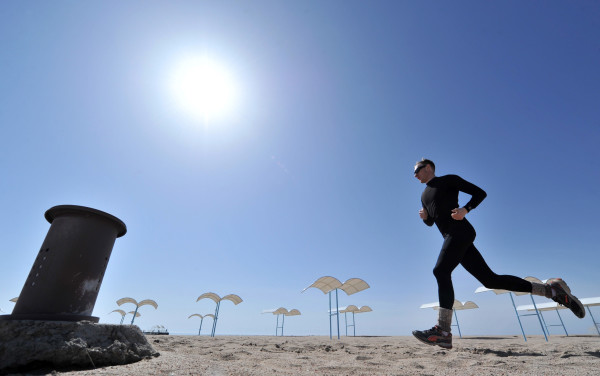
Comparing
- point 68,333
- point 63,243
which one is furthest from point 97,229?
point 68,333

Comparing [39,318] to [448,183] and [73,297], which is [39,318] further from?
[448,183]

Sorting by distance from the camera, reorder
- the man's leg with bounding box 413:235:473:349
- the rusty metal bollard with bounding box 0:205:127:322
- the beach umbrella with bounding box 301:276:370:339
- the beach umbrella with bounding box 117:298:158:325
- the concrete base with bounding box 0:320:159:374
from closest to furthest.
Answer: the concrete base with bounding box 0:320:159:374, the rusty metal bollard with bounding box 0:205:127:322, the man's leg with bounding box 413:235:473:349, the beach umbrella with bounding box 301:276:370:339, the beach umbrella with bounding box 117:298:158:325

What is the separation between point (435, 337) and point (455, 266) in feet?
2.35

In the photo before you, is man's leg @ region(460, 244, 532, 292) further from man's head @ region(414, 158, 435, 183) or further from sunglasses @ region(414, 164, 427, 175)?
sunglasses @ region(414, 164, 427, 175)

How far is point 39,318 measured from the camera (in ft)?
7.45

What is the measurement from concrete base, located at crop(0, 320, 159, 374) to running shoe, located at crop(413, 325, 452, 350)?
267cm

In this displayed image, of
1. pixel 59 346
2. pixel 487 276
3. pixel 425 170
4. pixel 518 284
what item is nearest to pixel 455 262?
pixel 487 276

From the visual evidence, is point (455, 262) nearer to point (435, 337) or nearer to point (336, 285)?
point (435, 337)

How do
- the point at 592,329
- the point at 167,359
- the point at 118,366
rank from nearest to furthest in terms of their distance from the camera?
1. the point at 118,366
2. the point at 167,359
3. the point at 592,329

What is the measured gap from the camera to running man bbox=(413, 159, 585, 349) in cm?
258

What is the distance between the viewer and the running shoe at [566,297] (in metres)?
2.72

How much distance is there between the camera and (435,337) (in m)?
2.52

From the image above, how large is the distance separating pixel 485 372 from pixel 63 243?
4071mm

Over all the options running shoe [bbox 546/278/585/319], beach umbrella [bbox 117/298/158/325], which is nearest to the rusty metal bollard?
running shoe [bbox 546/278/585/319]
